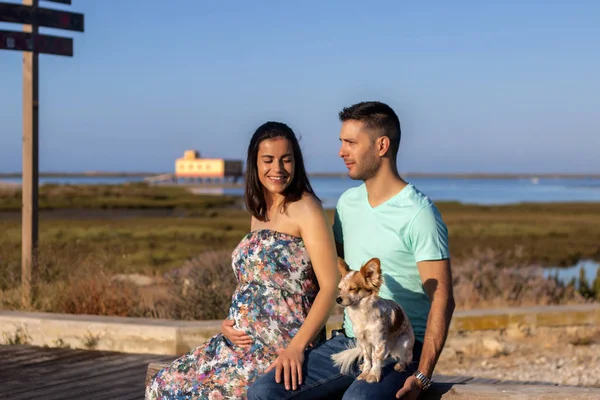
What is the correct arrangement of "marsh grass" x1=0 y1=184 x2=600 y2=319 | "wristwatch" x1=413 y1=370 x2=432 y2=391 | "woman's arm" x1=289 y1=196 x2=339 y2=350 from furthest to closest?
"marsh grass" x1=0 y1=184 x2=600 y2=319
"woman's arm" x1=289 y1=196 x2=339 y2=350
"wristwatch" x1=413 y1=370 x2=432 y2=391

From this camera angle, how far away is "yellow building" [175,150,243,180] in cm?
12825

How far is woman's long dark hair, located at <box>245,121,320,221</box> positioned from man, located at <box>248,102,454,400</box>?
9.2 inches

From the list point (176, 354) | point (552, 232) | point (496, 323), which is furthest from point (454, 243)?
point (176, 354)

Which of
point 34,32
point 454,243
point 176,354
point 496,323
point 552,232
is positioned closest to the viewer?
point 176,354

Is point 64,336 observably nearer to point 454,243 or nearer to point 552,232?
point 454,243

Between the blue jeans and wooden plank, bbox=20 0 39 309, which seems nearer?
the blue jeans

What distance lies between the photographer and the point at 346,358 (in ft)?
11.6

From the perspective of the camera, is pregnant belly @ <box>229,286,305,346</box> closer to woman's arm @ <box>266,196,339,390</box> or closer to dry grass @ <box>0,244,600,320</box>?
woman's arm @ <box>266,196,339,390</box>

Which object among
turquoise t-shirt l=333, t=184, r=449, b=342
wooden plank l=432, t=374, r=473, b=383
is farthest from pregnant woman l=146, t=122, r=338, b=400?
wooden plank l=432, t=374, r=473, b=383

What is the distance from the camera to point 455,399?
3574 millimetres

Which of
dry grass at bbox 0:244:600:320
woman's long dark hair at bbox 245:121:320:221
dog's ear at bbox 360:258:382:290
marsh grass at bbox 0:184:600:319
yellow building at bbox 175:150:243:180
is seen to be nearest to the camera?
dog's ear at bbox 360:258:382:290

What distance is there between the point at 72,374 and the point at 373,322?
12.2 ft

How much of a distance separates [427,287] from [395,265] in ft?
0.65

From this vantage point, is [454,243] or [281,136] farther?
[454,243]
